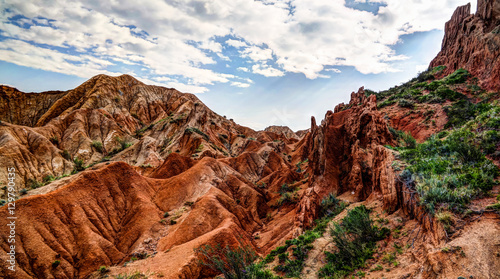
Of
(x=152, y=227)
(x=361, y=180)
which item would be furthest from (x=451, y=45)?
(x=152, y=227)

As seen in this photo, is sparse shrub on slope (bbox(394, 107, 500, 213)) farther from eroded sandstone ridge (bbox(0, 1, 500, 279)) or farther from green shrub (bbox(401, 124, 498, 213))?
eroded sandstone ridge (bbox(0, 1, 500, 279))

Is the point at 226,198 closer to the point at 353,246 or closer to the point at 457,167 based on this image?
the point at 353,246

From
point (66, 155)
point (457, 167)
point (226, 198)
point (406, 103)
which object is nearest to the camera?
point (457, 167)

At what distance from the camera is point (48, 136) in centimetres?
5706

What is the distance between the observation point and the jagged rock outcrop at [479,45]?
95.3 ft

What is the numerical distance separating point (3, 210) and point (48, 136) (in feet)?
167

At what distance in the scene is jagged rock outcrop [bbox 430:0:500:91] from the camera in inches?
1143

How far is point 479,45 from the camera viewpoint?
3472cm

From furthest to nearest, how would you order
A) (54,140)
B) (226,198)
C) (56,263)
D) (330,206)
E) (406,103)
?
1. (54,140)
2. (406,103)
3. (226,198)
4. (330,206)
5. (56,263)

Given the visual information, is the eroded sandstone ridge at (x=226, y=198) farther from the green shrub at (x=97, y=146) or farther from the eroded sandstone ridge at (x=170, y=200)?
the green shrub at (x=97, y=146)

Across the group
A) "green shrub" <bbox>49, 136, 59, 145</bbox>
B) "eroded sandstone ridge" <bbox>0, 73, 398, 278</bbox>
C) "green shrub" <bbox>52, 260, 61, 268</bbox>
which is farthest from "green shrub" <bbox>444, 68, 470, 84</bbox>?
"green shrub" <bbox>49, 136, 59, 145</bbox>

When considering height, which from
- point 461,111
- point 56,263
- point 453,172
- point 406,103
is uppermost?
point 406,103

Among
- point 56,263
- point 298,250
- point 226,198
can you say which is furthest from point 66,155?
point 298,250

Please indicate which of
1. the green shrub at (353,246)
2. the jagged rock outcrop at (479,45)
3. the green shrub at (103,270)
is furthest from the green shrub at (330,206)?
the jagged rock outcrop at (479,45)
